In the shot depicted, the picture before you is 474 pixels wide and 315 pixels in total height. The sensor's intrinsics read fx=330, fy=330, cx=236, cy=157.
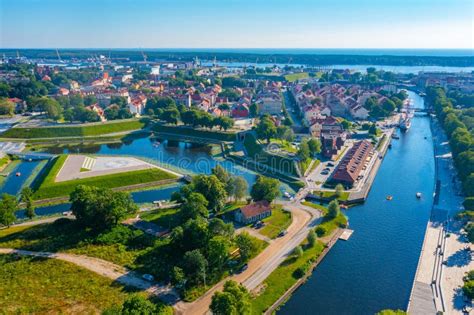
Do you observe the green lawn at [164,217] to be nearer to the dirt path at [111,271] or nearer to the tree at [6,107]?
the dirt path at [111,271]

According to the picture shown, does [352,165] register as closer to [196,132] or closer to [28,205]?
[196,132]

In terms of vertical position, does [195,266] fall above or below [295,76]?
below

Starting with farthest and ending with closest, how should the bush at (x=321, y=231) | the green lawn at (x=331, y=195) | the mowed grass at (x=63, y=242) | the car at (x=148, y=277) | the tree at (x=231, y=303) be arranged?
1. the green lawn at (x=331, y=195)
2. the bush at (x=321, y=231)
3. the mowed grass at (x=63, y=242)
4. the car at (x=148, y=277)
5. the tree at (x=231, y=303)

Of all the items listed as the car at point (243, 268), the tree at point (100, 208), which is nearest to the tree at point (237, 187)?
the tree at point (100, 208)

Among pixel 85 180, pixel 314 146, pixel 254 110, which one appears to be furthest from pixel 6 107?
pixel 314 146

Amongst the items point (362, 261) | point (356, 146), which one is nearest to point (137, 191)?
point (362, 261)

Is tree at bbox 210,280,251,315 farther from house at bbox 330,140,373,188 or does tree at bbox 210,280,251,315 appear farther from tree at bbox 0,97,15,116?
tree at bbox 0,97,15,116
